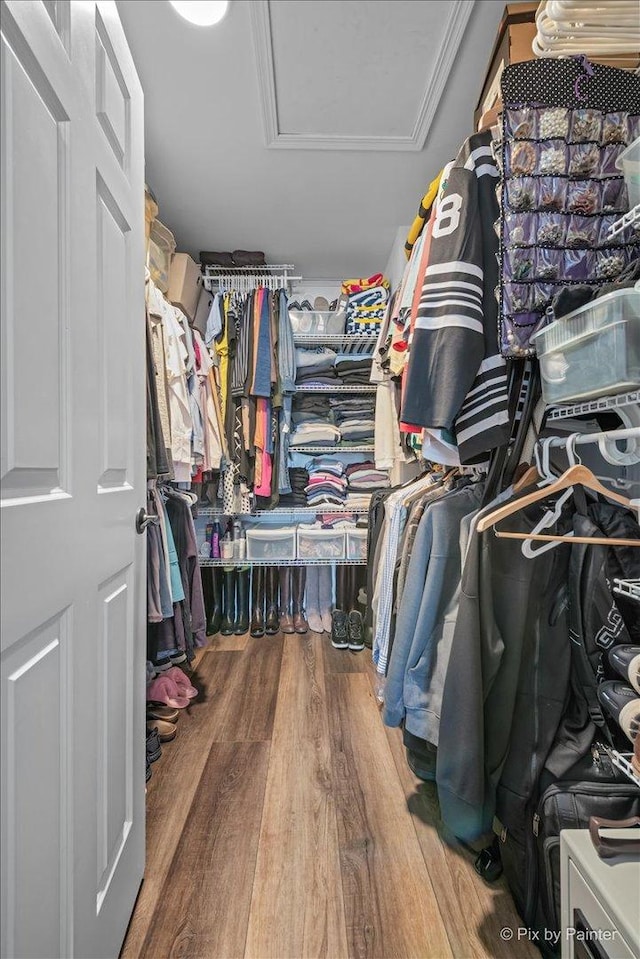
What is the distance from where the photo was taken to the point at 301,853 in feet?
→ 3.75

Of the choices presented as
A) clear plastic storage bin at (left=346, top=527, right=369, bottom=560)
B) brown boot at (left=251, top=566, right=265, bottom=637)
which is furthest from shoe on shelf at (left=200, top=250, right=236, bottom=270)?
brown boot at (left=251, top=566, right=265, bottom=637)

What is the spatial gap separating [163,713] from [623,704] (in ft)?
5.29

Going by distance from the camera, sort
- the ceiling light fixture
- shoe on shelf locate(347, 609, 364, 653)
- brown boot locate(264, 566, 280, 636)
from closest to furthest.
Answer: the ceiling light fixture → shoe on shelf locate(347, 609, 364, 653) → brown boot locate(264, 566, 280, 636)

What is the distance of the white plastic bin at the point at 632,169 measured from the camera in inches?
31.6

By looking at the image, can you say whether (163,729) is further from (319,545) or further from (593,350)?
(593,350)

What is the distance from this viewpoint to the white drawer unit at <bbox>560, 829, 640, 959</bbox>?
0.64 metres

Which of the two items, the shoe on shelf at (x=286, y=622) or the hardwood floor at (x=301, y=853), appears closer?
the hardwood floor at (x=301, y=853)

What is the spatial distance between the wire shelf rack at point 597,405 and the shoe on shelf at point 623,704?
1.76 feet

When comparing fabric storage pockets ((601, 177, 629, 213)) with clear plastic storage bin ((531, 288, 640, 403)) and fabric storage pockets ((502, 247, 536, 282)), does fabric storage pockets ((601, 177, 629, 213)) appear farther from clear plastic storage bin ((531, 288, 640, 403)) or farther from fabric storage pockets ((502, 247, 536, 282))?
clear plastic storage bin ((531, 288, 640, 403))

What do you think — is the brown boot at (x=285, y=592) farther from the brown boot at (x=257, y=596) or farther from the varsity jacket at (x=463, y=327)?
the varsity jacket at (x=463, y=327)

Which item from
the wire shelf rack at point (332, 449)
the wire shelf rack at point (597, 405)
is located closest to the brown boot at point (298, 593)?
the wire shelf rack at point (332, 449)

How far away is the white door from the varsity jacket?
2.32ft

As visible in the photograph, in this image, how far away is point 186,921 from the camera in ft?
3.20

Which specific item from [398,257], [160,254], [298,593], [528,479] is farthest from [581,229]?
[298,593]
